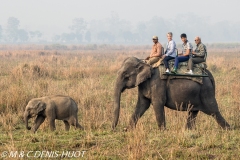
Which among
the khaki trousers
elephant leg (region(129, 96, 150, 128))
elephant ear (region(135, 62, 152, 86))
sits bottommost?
elephant leg (region(129, 96, 150, 128))

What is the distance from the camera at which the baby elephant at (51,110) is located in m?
9.24

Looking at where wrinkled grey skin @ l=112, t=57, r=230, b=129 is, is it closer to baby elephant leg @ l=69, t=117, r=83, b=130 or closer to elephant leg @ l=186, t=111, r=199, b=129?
elephant leg @ l=186, t=111, r=199, b=129

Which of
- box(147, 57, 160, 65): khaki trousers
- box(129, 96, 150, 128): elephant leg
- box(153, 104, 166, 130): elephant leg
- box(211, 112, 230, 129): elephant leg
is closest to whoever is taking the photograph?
box(153, 104, 166, 130): elephant leg

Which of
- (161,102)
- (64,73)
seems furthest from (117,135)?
(64,73)

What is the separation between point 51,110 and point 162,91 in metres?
2.69

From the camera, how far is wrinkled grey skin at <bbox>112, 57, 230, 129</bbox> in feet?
29.9

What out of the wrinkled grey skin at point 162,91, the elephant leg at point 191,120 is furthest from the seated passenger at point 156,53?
the elephant leg at point 191,120

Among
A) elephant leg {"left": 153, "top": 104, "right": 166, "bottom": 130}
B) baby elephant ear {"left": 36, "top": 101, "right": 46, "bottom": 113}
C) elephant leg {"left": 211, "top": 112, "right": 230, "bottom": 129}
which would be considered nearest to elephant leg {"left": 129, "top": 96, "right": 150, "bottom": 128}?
elephant leg {"left": 153, "top": 104, "right": 166, "bottom": 130}

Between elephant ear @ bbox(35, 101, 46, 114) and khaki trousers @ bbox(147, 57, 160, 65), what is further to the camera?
khaki trousers @ bbox(147, 57, 160, 65)

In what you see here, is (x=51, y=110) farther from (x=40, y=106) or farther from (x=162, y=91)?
(x=162, y=91)

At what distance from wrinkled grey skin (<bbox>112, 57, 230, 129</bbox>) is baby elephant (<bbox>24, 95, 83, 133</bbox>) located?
4.01ft

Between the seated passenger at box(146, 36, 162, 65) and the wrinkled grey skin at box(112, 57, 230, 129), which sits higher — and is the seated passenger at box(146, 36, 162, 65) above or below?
above

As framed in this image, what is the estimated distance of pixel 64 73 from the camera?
19797 millimetres

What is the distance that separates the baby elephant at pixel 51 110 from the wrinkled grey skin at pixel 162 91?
1223mm
